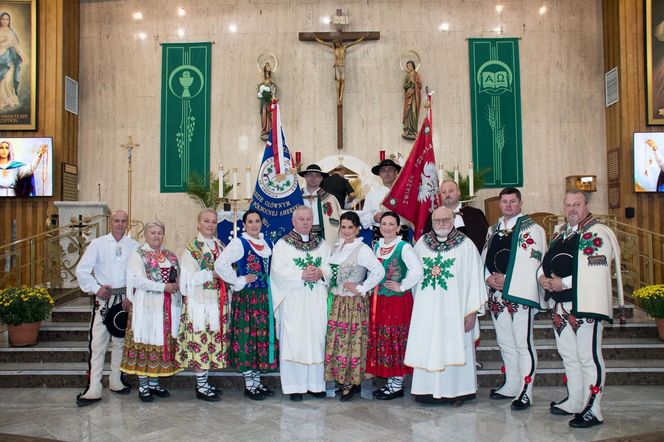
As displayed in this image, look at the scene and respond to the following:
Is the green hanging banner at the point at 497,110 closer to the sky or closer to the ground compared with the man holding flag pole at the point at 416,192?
closer to the sky

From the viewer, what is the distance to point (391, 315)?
4590mm

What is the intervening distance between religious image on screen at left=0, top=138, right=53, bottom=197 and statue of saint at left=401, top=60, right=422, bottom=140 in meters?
5.87

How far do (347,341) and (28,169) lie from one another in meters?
7.17

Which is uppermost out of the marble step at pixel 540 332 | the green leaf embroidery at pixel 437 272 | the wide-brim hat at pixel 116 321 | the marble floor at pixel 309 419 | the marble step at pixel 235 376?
the green leaf embroidery at pixel 437 272

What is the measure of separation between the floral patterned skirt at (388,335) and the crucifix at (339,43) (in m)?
5.65

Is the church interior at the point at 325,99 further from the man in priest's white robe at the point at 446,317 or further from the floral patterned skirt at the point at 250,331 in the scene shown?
the man in priest's white robe at the point at 446,317

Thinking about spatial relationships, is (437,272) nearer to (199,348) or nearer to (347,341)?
(347,341)

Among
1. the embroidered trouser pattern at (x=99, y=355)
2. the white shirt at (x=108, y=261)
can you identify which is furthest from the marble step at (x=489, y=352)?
the white shirt at (x=108, y=261)

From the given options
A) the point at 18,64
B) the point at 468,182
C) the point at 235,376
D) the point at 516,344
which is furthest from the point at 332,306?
the point at 18,64

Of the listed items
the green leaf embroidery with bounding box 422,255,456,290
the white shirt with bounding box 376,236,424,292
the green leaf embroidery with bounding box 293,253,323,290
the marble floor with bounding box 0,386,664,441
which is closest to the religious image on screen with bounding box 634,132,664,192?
the marble floor with bounding box 0,386,664,441

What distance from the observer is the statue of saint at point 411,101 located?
9.79m

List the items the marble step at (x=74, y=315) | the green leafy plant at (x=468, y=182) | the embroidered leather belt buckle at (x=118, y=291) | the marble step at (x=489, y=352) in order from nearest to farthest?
1. the embroidered leather belt buckle at (x=118, y=291)
2. the marble step at (x=489, y=352)
3. the marble step at (x=74, y=315)
4. the green leafy plant at (x=468, y=182)

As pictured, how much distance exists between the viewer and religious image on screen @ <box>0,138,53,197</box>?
930 centimetres

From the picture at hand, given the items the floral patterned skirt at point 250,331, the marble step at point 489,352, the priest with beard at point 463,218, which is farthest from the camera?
the marble step at point 489,352
